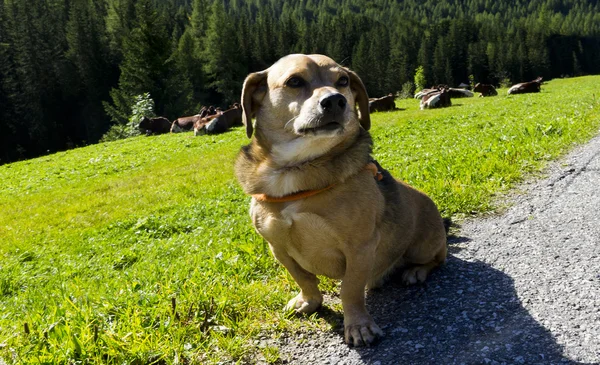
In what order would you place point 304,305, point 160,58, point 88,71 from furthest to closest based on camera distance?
point 88,71
point 160,58
point 304,305

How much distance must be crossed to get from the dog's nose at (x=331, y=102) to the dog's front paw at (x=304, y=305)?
148 cm

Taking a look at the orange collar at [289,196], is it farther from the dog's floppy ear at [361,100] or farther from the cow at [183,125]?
the cow at [183,125]

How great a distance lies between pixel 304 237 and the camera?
10.8 feet

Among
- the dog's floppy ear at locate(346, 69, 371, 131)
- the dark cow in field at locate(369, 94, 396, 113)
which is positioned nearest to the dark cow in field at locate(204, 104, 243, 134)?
the dark cow in field at locate(369, 94, 396, 113)

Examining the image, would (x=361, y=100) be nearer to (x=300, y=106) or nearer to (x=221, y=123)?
(x=300, y=106)

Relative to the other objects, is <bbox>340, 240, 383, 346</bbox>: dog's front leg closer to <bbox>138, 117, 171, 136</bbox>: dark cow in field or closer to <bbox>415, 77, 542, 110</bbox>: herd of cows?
<bbox>415, 77, 542, 110</bbox>: herd of cows

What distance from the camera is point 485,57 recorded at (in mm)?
112562

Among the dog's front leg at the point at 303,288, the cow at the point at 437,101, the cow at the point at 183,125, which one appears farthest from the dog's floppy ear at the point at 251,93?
the cow at the point at 183,125

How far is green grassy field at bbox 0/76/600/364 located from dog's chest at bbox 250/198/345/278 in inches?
18.5

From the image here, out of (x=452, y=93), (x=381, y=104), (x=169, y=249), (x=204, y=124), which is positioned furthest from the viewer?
(x=452, y=93)

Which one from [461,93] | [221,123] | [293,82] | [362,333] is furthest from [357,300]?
[461,93]

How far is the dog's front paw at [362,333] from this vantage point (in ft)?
10.6

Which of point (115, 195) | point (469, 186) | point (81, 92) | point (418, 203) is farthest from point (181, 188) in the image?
point (81, 92)

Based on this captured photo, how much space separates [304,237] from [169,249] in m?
3.85
